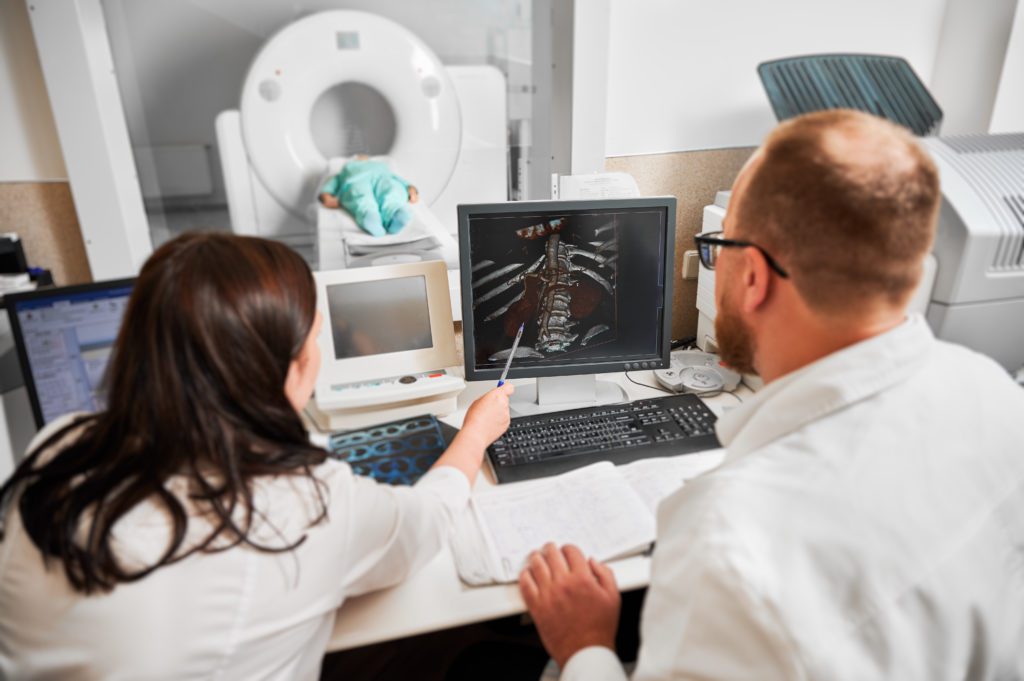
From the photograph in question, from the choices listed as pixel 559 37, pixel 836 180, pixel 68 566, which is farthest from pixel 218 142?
pixel 836 180

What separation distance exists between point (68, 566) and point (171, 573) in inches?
3.7

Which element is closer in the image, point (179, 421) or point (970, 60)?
point (179, 421)

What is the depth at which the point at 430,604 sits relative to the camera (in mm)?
817

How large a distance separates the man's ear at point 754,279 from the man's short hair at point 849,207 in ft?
0.08

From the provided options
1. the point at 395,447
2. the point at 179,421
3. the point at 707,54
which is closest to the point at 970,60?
the point at 707,54

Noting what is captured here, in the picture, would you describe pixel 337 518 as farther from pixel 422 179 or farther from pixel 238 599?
pixel 422 179

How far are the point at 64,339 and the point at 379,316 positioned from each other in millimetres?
503

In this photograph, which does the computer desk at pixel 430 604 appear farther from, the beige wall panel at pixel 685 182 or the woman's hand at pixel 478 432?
the beige wall panel at pixel 685 182

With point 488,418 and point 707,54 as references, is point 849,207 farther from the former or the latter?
point 707,54

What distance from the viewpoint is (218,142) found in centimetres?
214

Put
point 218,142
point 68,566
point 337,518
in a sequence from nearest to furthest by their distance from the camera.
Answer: point 68,566 → point 337,518 → point 218,142

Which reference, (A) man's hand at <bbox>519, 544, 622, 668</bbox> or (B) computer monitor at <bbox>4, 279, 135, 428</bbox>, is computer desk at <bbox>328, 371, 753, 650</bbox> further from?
(B) computer monitor at <bbox>4, 279, 135, 428</bbox>

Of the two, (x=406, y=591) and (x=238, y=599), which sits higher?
(x=238, y=599)

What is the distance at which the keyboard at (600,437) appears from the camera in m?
1.06
